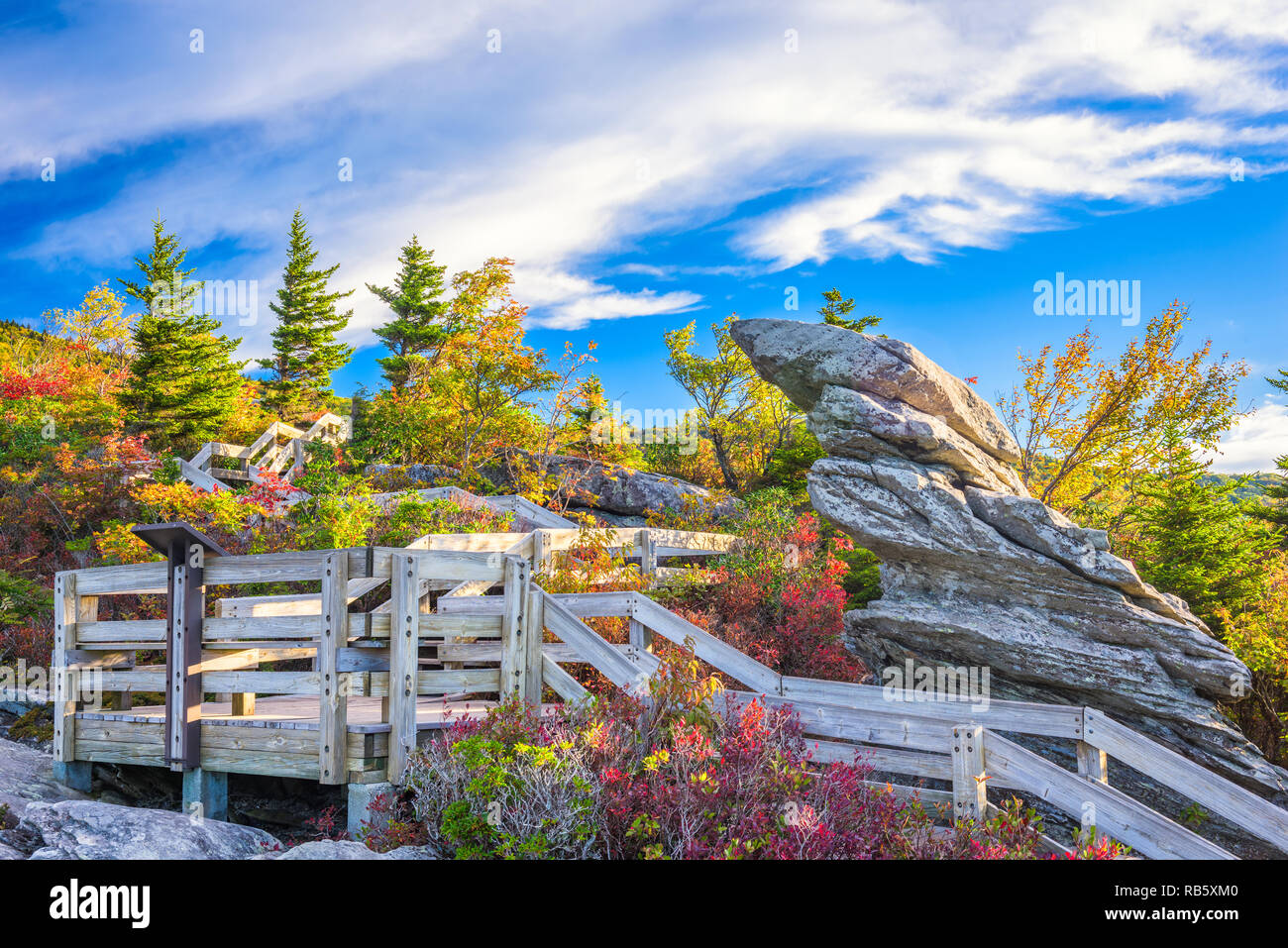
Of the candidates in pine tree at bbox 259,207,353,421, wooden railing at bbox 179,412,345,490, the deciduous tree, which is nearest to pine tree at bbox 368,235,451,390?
pine tree at bbox 259,207,353,421

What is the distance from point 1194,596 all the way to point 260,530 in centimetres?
1429

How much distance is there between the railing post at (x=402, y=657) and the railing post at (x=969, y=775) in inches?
158

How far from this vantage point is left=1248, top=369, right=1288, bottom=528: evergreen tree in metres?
20.3

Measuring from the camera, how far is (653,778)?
5281 mm

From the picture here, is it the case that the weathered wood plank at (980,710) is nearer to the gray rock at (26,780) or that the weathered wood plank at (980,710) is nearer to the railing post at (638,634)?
the railing post at (638,634)

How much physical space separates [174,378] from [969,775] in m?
23.3

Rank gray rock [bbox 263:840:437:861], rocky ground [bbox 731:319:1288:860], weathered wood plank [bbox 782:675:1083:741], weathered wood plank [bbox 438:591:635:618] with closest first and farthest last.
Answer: gray rock [bbox 263:840:437:861] < weathered wood plank [bbox 782:675:1083:741] < weathered wood plank [bbox 438:591:635:618] < rocky ground [bbox 731:319:1288:860]

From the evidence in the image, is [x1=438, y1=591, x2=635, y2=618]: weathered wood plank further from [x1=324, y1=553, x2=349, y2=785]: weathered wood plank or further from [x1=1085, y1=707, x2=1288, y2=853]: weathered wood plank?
[x1=1085, y1=707, x2=1288, y2=853]: weathered wood plank

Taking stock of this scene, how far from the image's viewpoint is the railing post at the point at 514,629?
695 centimetres

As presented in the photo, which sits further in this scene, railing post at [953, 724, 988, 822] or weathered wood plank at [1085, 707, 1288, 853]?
railing post at [953, 724, 988, 822]

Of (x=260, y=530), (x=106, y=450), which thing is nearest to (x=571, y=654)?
(x=260, y=530)

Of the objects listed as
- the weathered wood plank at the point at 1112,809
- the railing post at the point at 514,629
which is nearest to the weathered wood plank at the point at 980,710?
the weathered wood plank at the point at 1112,809

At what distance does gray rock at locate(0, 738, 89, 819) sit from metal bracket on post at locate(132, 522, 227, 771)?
1107 millimetres

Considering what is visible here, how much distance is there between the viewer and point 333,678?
6.26 meters
